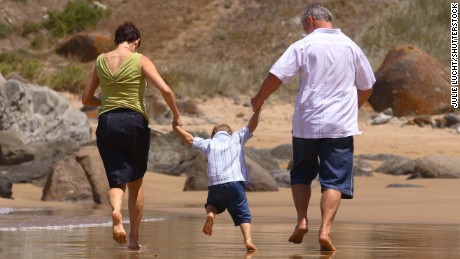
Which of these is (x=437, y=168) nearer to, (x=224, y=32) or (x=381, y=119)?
(x=381, y=119)

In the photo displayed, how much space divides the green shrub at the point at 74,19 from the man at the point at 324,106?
37.3 m

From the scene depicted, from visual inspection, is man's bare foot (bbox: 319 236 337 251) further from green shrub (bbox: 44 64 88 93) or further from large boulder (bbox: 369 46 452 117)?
green shrub (bbox: 44 64 88 93)

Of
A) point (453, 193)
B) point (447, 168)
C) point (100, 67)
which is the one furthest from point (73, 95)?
point (100, 67)

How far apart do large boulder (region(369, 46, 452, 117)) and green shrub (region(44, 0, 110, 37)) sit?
1775cm

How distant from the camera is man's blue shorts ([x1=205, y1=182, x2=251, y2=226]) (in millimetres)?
8555

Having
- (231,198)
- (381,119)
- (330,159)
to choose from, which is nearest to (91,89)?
(231,198)

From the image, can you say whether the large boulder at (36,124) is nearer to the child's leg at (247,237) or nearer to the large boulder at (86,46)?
the child's leg at (247,237)

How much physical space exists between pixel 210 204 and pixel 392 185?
8.38m

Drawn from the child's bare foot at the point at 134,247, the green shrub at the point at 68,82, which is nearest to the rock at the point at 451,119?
the green shrub at the point at 68,82

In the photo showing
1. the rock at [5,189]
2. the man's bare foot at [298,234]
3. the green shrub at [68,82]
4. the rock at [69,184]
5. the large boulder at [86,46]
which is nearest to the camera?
the man's bare foot at [298,234]

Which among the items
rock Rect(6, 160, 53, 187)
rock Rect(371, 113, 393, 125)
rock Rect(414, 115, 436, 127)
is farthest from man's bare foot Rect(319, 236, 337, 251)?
rock Rect(371, 113, 393, 125)

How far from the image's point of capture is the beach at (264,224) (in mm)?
8242

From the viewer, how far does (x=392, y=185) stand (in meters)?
16.8

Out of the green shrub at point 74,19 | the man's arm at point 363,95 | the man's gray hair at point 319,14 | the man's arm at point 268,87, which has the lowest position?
the green shrub at point 74,19
